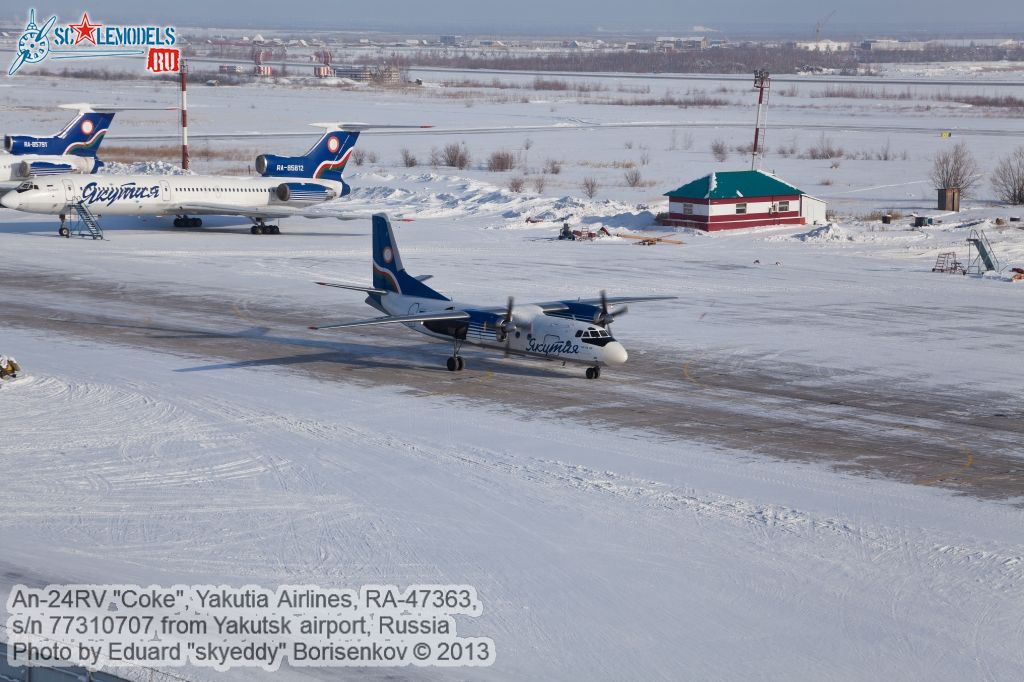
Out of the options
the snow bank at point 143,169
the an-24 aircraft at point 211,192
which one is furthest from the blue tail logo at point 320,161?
the snow bank at point 143,169

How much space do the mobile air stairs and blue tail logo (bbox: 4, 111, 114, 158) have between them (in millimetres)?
15329

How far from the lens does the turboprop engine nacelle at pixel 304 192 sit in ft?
226

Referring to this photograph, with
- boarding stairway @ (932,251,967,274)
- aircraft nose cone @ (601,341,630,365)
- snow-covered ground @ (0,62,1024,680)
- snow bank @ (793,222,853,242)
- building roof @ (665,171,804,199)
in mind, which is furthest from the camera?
building roof @ (665,171,804,199)

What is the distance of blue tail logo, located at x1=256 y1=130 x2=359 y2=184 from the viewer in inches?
2790

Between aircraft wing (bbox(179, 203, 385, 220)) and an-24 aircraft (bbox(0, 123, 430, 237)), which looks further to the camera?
aircraft wing (bbox(179, 203, 385, 220))

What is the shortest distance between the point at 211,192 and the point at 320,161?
7436mm

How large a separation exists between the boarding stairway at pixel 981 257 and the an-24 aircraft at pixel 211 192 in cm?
3230

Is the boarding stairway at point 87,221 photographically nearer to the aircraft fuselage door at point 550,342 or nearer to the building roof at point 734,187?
the building roof at point 734,187

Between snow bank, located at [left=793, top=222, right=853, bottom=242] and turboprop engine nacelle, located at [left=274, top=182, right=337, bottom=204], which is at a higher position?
turboprop engine nacelle, located at [left=274, top=182, right=337, bottom=204]

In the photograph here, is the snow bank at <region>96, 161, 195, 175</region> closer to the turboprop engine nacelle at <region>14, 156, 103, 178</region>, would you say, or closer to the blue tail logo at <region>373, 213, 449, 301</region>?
the turboprop engine nacelle at <region>14, 156, 103, 178</region>

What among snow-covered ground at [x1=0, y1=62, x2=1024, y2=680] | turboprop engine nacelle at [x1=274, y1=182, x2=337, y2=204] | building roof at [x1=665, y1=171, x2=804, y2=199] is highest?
building roof at [x1=665, y1=171, x2=804, y2=199]

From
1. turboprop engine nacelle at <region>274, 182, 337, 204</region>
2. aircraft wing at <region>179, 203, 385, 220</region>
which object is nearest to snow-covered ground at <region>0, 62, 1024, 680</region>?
aircraft wing at <region>179, 203, 385, 220</region>

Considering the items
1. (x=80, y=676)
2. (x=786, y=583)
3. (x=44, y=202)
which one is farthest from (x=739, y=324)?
(x=44, y=202)

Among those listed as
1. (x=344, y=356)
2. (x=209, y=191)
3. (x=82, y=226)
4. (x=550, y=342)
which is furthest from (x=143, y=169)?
(x=550, y=342)
